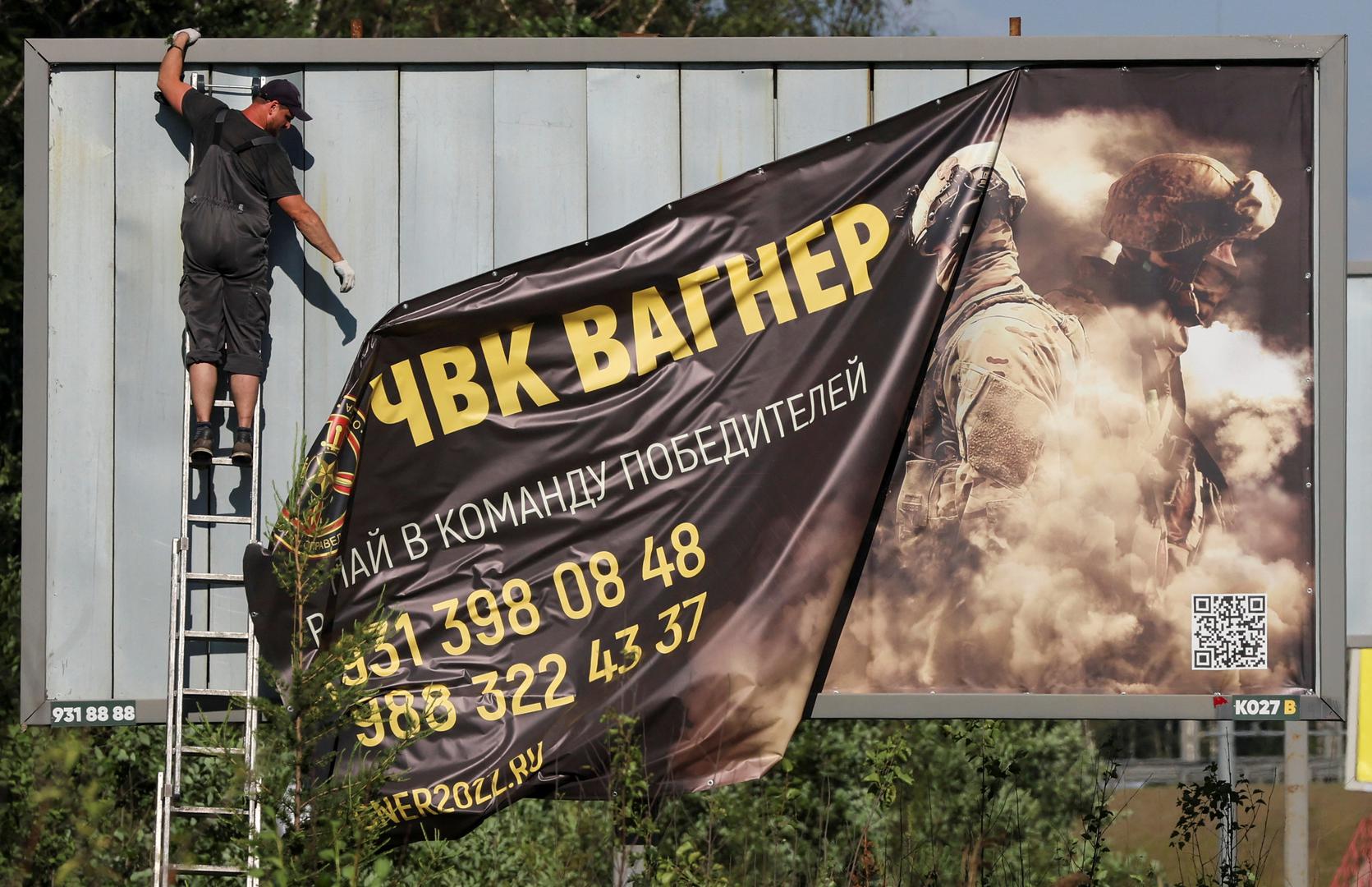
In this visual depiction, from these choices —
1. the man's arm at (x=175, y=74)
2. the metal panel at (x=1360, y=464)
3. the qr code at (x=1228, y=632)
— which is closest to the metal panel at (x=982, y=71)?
the qr code at (x=1228, y=632)

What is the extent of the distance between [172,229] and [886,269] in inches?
113

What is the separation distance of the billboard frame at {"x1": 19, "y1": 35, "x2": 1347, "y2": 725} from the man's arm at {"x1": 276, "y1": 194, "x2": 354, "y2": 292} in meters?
0.62

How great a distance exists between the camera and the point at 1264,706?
5.66 metres

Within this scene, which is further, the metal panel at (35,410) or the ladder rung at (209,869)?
the metal panel at (35,410)

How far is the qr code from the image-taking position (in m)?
5.69

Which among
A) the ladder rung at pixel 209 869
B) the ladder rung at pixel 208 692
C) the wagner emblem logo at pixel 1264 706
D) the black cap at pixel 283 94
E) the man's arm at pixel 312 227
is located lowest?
the ladder rung at pixel 209 869

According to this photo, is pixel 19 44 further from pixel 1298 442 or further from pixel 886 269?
pixel 1298 442

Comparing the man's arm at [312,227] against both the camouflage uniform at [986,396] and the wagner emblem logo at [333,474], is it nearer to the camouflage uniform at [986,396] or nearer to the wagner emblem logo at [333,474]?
the wagner emblem logo at [333,474]

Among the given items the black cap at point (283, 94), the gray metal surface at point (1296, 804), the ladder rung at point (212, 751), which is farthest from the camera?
the gray metal surface at point (1296, 804)

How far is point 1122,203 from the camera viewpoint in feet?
18.9

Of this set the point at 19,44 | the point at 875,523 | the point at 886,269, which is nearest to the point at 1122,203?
the point at 886,269

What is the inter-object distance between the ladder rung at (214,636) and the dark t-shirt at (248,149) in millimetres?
1730

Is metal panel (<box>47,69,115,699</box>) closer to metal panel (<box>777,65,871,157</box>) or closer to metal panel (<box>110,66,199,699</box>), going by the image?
metal panel (<box>110,66,199,699</box>)

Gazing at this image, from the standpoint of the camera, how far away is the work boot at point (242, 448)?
5562mm
